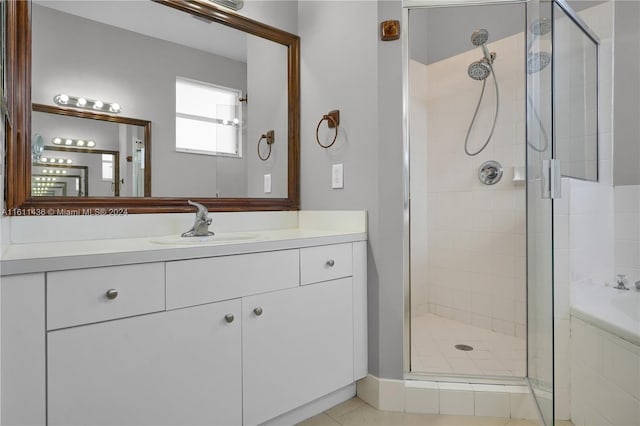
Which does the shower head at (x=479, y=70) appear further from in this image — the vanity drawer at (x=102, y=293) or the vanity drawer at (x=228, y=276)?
the vanity drawer at (x=102, y=293)

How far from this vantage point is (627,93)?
1890 mm

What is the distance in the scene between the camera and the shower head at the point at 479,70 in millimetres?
2443

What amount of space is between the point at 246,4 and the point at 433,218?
1803mm

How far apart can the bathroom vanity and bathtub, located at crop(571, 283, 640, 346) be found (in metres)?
0.99

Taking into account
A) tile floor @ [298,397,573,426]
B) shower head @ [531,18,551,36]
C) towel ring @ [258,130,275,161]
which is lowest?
tile floor @ [298,397,573,426]

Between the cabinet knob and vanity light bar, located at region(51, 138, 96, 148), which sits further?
vanity light bar, located at region(51, 138, 96, 148)

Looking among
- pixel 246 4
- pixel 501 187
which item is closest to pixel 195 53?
pixel 246 4

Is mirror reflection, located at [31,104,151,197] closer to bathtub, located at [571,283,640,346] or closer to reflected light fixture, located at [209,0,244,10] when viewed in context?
reflected light fixture, located at [209,0,244,10]

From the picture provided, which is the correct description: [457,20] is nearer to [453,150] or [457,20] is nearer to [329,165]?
[453,150]

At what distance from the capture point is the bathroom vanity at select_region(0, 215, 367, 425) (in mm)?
977

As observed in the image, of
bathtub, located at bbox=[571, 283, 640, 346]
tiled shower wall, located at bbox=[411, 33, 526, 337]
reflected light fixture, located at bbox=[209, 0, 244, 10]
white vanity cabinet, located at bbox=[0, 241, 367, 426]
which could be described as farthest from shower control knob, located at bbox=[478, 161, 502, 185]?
reflected light fixture, located at bbox=[209, 0, 244, 10]

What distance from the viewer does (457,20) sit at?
211 centimetres

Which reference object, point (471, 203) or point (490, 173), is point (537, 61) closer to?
point (490, 173)

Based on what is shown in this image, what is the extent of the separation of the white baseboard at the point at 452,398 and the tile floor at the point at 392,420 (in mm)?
28
